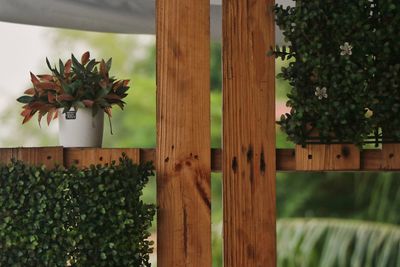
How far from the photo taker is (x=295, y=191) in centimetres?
580

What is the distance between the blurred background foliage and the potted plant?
9.27ft

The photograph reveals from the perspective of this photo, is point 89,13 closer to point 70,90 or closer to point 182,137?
point 70,90

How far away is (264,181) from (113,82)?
0.56 meters

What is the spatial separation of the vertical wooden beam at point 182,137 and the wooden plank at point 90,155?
13cm

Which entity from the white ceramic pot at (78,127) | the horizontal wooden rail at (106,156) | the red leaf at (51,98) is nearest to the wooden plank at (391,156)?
the horizontal wooden rail at (106,156)

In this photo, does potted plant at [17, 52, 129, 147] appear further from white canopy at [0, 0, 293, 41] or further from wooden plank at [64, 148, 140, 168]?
white canopy at [0, 0, 293, 41]

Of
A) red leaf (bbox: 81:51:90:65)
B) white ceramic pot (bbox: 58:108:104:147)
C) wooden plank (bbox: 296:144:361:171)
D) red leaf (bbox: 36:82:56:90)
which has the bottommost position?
wooden plank (bbox: 296:144:361:171)

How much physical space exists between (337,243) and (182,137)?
3015 millimetres

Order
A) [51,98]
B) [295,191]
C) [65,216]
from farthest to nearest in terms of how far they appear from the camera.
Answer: [295,191], [51,98], [65,216]

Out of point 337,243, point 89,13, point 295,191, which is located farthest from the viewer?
point 295,191

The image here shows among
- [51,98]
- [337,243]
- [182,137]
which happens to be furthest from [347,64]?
[337,243]

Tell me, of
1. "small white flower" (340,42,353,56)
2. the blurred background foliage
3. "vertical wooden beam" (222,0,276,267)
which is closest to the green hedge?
"vertical wooden beam" (222,0,276,267)

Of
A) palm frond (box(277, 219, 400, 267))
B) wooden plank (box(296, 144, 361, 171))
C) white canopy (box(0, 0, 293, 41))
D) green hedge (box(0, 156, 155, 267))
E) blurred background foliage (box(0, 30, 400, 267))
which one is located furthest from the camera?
blurred background foliage (box(0, 30, 400, 267))

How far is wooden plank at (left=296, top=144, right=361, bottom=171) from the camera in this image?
2.18 m
